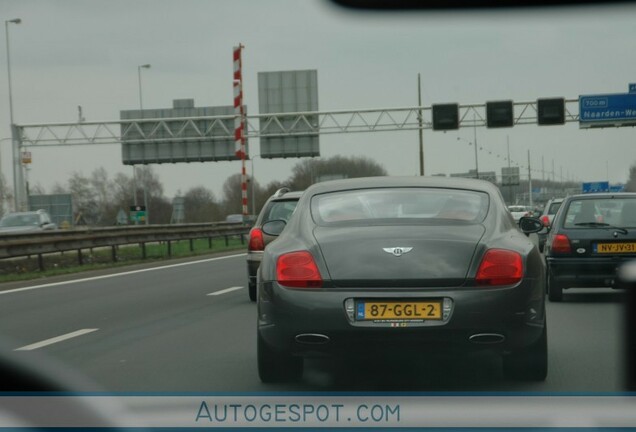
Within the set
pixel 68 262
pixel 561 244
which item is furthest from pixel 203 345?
pixel 68 262

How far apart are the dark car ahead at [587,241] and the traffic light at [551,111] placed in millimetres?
7251

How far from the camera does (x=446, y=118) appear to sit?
14.7 feet

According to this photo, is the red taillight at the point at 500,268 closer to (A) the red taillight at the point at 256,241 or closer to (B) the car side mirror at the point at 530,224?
(B) the car side mirror at the point at 530,224

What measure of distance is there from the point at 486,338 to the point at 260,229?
820 centimetres

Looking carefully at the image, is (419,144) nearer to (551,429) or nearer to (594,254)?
(551,429)

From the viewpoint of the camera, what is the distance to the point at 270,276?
18.6 feet

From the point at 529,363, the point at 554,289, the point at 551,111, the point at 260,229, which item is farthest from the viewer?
the point at 260,229

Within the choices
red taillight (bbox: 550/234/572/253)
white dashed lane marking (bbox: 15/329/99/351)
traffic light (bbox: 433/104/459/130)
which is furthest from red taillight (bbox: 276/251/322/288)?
red taillight (bbox: 550/234/572/253)

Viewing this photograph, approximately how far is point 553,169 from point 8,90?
1.99 m

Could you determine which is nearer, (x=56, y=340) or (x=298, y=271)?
(x=298, y=271)

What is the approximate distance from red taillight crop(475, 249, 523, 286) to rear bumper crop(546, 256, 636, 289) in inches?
245

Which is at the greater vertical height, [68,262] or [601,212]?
[601,212]

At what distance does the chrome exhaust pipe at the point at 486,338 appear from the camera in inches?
200

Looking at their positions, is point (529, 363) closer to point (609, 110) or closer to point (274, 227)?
point (609, 110)
